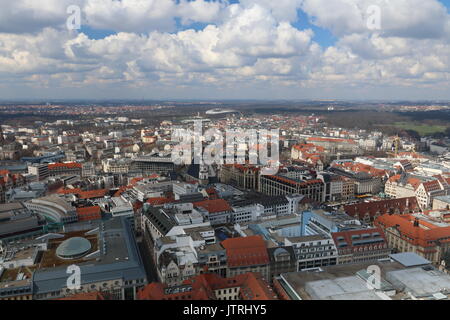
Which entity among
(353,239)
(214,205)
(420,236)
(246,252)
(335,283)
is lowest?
(420,236)

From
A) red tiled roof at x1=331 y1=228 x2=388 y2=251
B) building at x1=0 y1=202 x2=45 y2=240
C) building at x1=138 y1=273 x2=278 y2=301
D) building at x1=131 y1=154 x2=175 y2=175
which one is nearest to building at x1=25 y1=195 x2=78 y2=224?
building at x1=0 y1=202 x2=45 y2=240

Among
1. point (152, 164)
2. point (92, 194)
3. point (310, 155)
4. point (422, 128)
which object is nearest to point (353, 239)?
point (92, 194)

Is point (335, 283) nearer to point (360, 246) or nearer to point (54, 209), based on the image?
point (360, 246)

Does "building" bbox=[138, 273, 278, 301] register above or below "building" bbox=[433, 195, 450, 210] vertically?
above

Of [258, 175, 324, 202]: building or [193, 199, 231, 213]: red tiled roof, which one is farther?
[258, 175, 324, 202]: building

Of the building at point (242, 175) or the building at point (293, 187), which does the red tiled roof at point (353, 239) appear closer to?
the building at point (293, 187)

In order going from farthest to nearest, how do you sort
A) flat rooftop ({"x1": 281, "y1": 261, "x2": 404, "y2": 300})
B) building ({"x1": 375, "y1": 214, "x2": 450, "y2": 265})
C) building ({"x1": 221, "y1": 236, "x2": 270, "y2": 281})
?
building ({"x1": 375, "y1": 214, "x2": 450, "y2": 265}), building ({"x1": 221, "y1": 236, "x2": 270, "y2": 281}), flat rooftop ({"x1": 281, "y1": 261, "x2": 404, "y2": 300})

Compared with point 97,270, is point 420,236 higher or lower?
lower

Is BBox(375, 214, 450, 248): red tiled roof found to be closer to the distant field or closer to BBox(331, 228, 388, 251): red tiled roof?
BBox(331, 228, 388, 251): red tiled roof
